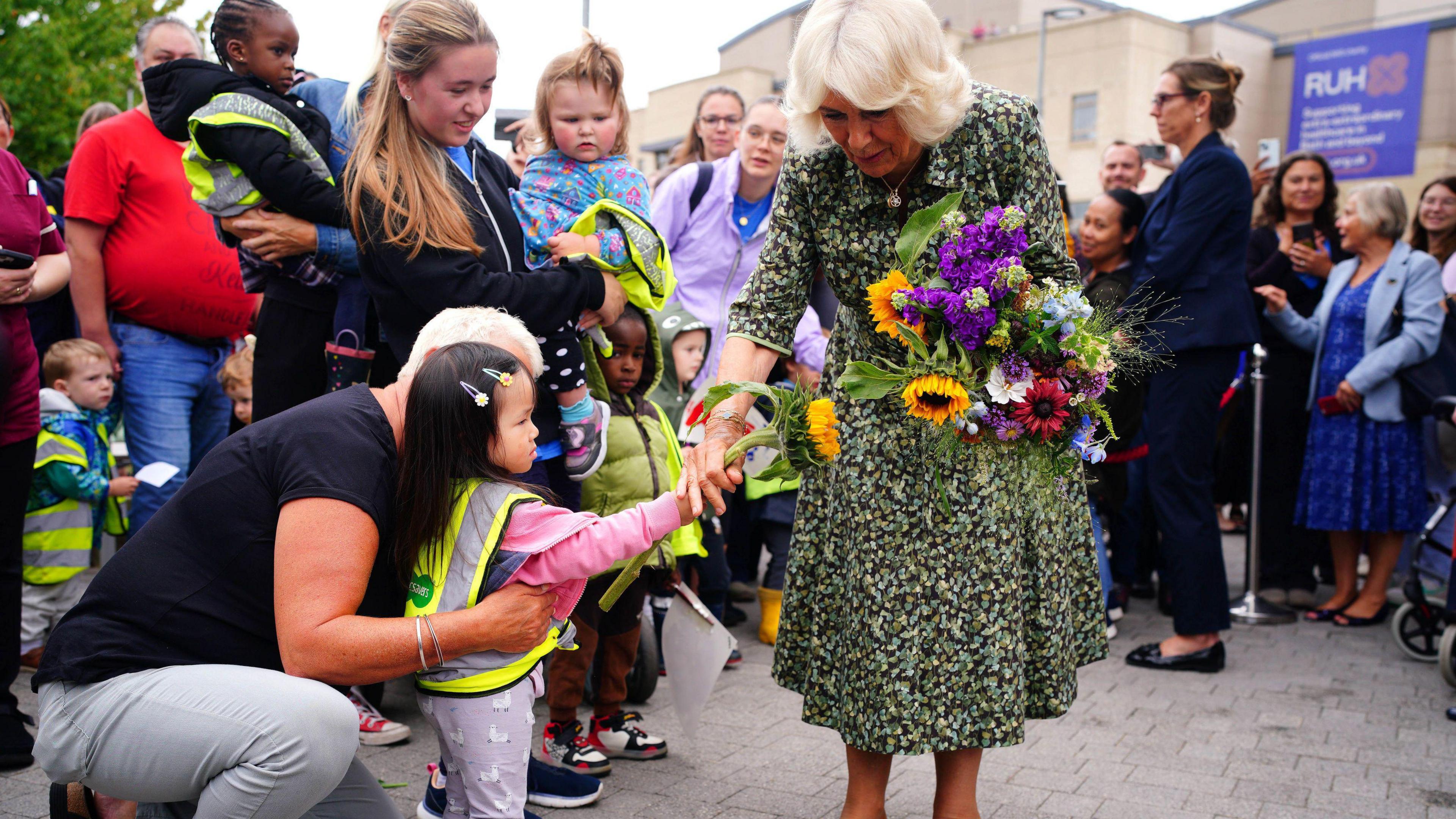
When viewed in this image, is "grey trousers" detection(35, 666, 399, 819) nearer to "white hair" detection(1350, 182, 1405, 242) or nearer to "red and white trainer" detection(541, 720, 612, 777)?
"red and white trainer" detection(541, 720, 612, 777)

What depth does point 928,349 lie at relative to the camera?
2400 mm

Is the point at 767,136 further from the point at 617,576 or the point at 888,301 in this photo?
the point at 888,301

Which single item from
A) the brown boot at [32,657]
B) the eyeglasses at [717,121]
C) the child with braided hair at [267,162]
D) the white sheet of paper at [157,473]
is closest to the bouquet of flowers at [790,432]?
the child with braided hair at [267,162]

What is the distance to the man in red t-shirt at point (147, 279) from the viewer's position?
417 centimetres

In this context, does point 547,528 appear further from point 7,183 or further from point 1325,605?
point 1325,605

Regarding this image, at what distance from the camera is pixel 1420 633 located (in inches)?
206

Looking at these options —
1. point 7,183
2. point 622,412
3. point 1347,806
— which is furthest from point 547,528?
point 1347,806

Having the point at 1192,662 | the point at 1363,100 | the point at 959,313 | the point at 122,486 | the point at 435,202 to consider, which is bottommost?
the point at 1192,662

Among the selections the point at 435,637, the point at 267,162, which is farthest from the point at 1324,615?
the point at 267,162

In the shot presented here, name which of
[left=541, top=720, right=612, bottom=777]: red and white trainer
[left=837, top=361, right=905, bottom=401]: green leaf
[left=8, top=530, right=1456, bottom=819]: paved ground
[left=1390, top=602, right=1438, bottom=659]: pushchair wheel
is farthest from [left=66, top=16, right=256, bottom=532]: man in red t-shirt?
[left=1390, top=602, right=1438, bottom=659]: pushchair wheel

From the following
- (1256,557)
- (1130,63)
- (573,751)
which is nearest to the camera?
(573,751)

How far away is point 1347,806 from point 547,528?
2.69 meters

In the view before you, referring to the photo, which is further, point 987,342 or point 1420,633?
point 1420,633

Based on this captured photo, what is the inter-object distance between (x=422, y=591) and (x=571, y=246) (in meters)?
1.25
